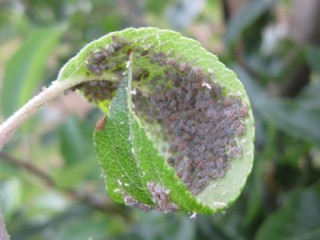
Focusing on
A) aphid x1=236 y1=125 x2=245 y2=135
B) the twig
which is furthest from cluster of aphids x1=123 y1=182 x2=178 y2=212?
the twig

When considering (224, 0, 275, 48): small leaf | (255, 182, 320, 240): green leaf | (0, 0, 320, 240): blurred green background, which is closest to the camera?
(255, 182, 320, 240): green leaf

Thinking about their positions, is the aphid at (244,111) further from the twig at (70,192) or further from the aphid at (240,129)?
the twig at (70,192)

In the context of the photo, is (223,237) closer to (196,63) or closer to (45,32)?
→ (45,32)

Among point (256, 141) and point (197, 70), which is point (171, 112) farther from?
point (256, 141)

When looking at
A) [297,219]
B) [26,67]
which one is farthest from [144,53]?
[26,67]

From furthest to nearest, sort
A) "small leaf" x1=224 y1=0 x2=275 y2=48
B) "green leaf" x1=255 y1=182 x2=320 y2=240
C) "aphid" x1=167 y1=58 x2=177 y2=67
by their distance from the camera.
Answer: "small leaf" x1=224 y1=0 x2=275 y2=48 < "green leaf" x1=255 y1=182 x2=320 y2=240 < "aphid" x1=167 y1=58 x2=177 y2=67

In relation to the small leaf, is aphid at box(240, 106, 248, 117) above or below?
above

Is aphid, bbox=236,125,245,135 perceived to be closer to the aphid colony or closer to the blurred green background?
the aphid colony

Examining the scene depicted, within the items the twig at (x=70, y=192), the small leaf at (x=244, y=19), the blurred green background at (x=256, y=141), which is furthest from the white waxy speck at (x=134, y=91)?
the small leaf at (x=244, y=19)
